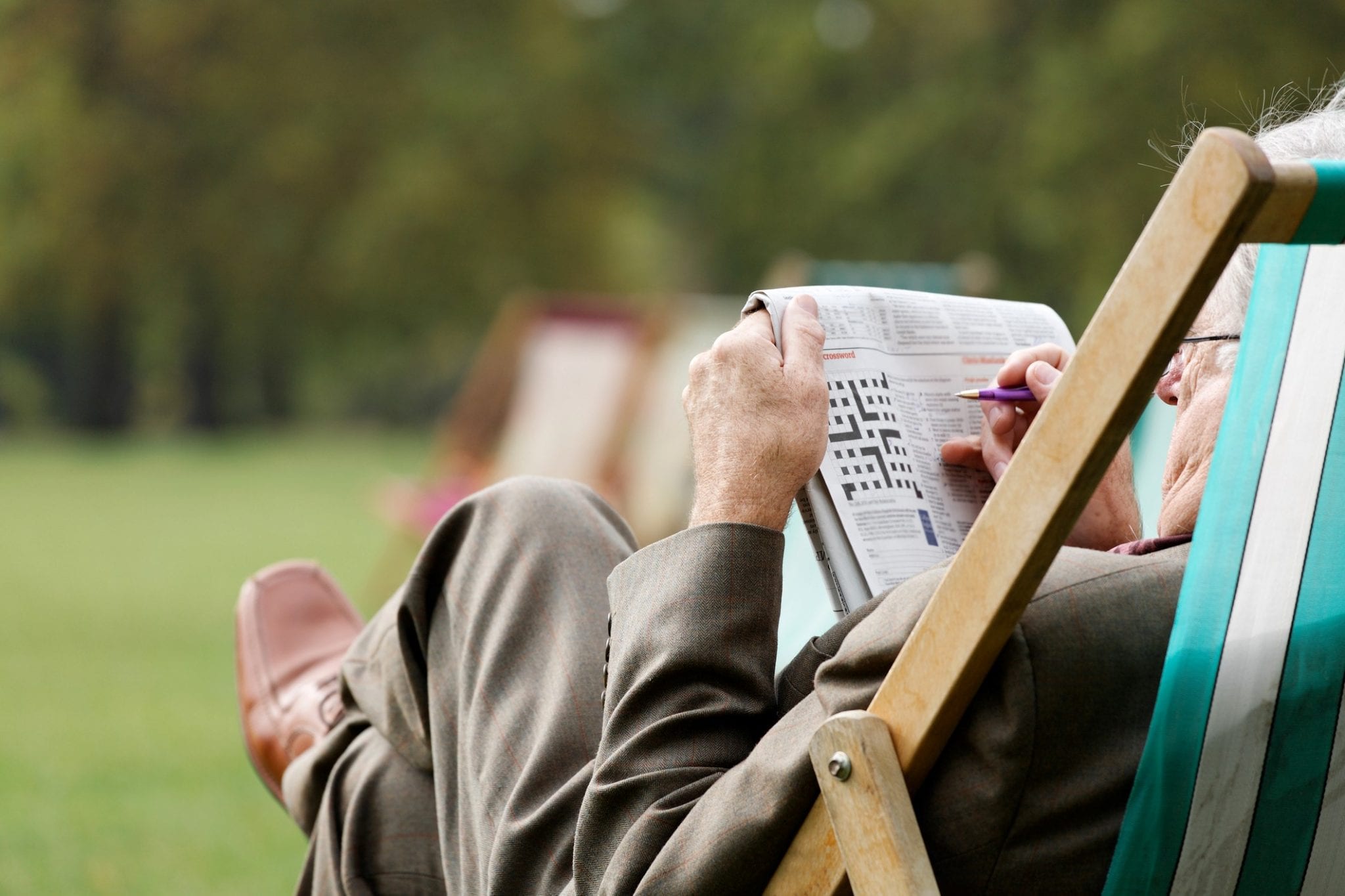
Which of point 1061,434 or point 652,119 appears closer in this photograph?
point 1061,434

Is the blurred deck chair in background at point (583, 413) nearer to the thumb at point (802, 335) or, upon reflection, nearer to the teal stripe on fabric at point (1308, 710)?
the thumb at point (802, 335)

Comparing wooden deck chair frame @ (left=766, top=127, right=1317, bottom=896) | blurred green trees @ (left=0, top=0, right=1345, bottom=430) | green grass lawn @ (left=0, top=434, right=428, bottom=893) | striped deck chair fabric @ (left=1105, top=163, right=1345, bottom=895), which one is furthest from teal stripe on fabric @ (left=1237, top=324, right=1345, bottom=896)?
blurred green trees @ (left=0, top=0, right=1345, bottom=430)

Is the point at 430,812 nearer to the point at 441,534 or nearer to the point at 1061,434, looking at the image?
the point at 441,534

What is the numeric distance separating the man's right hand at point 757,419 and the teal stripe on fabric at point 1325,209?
0.56 m

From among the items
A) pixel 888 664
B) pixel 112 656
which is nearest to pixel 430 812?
pixel 888 664

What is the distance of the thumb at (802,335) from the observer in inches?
60.9

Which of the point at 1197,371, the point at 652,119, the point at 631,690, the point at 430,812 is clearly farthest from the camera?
the point at 652,119

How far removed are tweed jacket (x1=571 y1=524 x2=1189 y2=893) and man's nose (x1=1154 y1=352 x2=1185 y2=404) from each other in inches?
11.8

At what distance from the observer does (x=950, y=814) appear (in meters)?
1.20

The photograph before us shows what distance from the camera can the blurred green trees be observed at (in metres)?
22.2

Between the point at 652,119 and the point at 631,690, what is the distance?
30.0 metres

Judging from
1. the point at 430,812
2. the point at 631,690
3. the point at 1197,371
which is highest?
the point at 1197,371

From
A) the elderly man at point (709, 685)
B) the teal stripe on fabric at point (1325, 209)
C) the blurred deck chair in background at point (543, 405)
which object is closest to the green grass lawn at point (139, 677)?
the blurred deck chair in background at point (543, 405)

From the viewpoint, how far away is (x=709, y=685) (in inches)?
54.7
